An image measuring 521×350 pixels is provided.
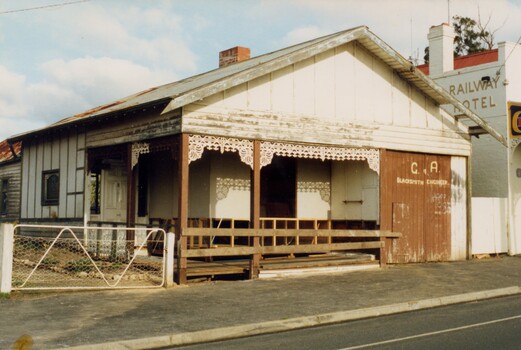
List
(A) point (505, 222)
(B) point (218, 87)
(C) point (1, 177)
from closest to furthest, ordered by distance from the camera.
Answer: (B) point (218, 87), (A) point (505, 222), (C) point (1, 177)

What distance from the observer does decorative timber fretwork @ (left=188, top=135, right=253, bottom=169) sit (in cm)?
1373

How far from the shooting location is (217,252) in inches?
538

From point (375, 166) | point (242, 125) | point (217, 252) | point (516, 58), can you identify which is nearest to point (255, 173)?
point (242, 125)

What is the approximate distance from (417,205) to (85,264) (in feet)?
30.0

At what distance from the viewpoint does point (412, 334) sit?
855 cm

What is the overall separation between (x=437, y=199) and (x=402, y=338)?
1047 centimetres

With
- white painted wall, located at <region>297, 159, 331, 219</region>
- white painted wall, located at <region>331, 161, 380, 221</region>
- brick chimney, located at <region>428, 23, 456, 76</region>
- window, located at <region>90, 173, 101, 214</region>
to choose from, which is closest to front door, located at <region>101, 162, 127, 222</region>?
window, located at <region>90, 173, 101, 214</region>

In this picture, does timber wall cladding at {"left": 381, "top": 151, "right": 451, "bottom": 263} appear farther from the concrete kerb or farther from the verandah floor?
the concrete kerb

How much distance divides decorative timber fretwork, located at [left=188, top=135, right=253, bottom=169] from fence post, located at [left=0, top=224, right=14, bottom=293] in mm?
4115

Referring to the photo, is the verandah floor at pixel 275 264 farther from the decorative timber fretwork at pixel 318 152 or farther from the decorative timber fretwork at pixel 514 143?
the decorative timber fretwork at pixel 514 143

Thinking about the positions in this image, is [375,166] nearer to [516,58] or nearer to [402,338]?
[516,58]

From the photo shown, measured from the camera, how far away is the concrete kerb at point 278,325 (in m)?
8.12

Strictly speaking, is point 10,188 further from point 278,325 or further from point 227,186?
point 278,325

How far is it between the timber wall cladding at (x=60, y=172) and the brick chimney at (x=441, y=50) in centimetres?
1252
